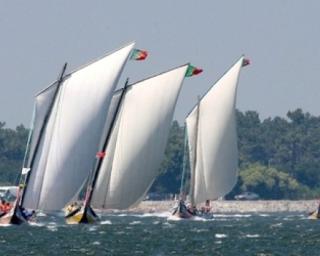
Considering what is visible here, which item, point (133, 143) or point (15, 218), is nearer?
point (15, 218)

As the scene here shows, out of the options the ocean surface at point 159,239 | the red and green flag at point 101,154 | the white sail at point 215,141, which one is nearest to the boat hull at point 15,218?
the ocean surface at point 159,239

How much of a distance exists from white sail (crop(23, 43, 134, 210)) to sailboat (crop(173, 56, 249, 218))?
2862cm

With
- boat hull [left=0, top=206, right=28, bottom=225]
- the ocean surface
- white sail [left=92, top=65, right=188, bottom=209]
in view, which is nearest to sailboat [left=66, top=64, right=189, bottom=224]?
white sail [left=92, top=65, right=188, bottom=209]

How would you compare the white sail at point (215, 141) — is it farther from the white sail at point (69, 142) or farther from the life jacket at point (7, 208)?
the white sail at point (69, 142)

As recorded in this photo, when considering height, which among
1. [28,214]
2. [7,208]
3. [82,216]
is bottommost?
[28,214]

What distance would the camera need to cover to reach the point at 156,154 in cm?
13800

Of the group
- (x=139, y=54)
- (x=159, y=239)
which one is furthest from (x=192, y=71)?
(x=159, y=239)

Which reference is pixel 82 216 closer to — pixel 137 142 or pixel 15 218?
pixel 15 218

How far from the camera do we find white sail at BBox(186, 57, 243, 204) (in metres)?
160

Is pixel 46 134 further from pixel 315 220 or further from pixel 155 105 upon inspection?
pixel 315 220

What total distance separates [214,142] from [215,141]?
0.28 meters

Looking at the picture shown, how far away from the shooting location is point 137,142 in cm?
13962

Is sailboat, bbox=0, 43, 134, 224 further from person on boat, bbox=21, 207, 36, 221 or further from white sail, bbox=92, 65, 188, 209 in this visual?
white sail, bbox=92, 65, 188, 209

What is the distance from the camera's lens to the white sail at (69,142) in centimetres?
13112
